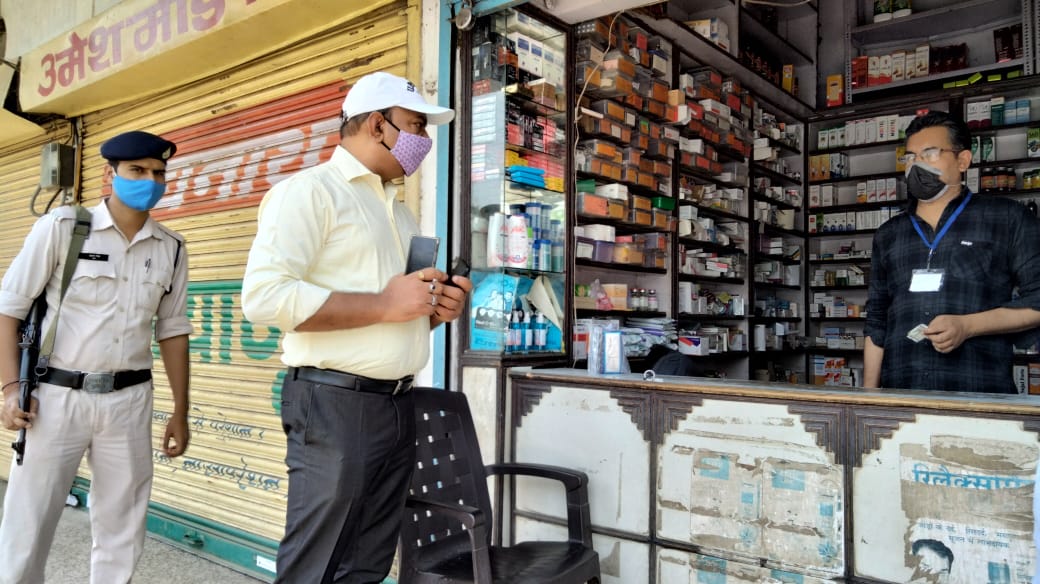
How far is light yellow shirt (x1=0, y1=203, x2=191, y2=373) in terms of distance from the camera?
244 centimetres

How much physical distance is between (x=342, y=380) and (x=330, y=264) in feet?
0.97

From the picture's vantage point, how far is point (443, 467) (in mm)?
2426

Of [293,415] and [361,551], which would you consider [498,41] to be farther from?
[361,551]

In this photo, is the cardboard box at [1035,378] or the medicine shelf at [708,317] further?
the cardboard box at [1035,378]

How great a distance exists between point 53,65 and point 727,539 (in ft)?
17.1

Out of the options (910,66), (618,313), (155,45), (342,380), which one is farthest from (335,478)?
(910,66)

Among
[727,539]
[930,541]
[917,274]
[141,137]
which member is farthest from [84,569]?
[917,274]

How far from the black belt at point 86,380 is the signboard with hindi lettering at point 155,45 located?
188 cm

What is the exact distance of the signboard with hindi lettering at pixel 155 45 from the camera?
3555 mm

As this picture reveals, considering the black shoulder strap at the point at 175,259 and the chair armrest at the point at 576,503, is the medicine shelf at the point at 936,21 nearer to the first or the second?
the chair armrest at the point at 576,503

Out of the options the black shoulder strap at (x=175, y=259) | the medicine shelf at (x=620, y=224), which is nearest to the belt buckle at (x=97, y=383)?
the black shoulder strap at (x=175, y=259)

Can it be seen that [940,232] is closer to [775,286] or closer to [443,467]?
[443,467]

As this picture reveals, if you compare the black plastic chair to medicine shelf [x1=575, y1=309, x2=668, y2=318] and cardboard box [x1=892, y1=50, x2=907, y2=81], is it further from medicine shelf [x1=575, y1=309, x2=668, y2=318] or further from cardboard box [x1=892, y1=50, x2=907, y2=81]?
cardboard box [x1=892, y1=50, x2=907, y2=81]

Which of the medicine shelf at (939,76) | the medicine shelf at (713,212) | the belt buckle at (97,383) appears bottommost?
the belt buckle at (97,383)
